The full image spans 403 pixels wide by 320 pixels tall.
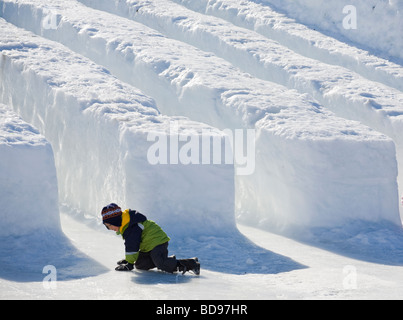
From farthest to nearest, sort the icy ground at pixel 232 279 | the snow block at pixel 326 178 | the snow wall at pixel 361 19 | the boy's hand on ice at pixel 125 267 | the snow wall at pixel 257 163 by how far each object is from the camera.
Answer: the snow wall at pixel 361 19, the snow block at pixel 326 178, the snow wall at pixel 257 163, the boy's hand on ice at pixel 125 267, the icy ground at pixel 232 279

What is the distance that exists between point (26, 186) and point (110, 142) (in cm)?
158

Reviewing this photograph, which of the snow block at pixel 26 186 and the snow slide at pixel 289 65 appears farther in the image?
the snow slide at pixel 289 65

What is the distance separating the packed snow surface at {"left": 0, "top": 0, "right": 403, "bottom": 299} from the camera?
22.5ft

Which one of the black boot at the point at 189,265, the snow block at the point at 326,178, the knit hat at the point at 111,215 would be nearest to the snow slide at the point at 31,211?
the knit hat at the point at 111,215

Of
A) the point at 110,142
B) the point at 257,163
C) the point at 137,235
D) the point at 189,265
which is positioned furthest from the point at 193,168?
the point at 137,235

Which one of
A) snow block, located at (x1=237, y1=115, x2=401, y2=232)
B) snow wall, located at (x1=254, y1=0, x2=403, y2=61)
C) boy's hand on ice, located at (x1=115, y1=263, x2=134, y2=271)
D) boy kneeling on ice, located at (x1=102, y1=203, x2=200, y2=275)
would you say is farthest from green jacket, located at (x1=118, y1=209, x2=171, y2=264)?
snow wall, located at (x1=254, y1=0, x2=403, y2=61)

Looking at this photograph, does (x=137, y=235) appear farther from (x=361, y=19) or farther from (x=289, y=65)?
(x=361, y=19)

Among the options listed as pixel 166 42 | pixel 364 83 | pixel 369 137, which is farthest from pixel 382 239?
pixel 166 42

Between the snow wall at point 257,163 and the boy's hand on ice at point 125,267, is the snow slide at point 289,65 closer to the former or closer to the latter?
the snow wall at point 257,163

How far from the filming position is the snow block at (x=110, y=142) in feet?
26.8

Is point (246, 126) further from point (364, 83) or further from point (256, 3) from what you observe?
point (256, 3)

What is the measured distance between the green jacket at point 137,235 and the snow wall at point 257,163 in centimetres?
157

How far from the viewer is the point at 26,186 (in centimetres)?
741
